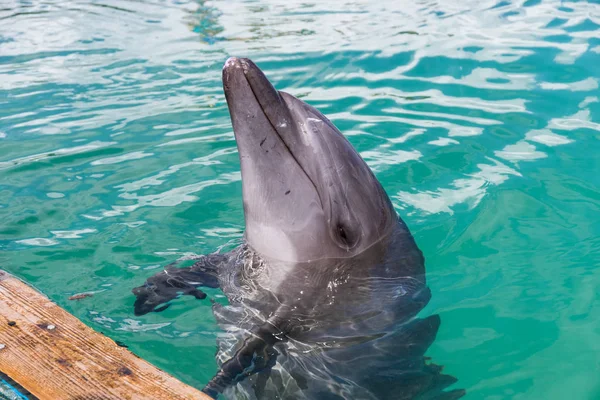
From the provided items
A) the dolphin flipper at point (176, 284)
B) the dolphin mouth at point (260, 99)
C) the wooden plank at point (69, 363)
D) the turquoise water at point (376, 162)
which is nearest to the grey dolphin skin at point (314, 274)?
the dolphin mouth at point (260, 99)

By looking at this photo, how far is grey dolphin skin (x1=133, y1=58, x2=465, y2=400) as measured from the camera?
3844 millimetres

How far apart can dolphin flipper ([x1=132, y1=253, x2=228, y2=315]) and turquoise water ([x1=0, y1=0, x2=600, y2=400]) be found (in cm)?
14

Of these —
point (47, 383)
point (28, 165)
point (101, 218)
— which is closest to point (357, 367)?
point (47, 383)

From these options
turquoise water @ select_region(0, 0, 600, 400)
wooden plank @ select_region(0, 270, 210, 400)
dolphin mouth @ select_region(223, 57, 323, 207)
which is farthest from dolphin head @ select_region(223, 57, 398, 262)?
wooden plank @ select_region(0, 270, 210, 400)

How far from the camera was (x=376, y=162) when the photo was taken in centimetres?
726

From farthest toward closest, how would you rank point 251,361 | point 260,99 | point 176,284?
point 176,284
point 260,99
point 251,361

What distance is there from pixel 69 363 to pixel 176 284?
4.54 ft

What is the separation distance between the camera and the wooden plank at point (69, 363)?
3.02 metres

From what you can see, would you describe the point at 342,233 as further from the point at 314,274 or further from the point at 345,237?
the point at 314,274

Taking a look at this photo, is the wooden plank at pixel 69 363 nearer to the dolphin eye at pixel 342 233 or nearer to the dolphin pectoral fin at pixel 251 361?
the dolphin pectoral fin at pixel 251 361

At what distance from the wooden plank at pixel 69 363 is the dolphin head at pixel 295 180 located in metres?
Result: 1.14

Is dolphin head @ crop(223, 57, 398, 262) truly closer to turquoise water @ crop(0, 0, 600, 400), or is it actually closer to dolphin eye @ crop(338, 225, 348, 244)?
dolphin eye @ crop(338, 225, 348, 244)

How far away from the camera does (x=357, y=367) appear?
3945mm

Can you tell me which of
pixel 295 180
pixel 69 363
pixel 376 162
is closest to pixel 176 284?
pixel 295 180
